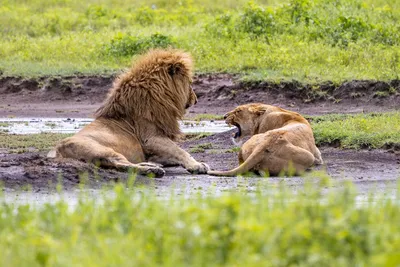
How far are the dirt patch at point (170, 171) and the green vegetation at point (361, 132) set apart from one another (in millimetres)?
181

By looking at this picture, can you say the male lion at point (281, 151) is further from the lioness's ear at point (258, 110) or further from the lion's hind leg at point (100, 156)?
the lion's hind leg at point (100, 156)

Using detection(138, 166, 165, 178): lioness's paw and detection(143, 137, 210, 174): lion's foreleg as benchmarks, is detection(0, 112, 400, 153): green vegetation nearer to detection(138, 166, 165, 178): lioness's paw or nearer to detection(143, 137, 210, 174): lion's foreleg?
detection(143, 137, 210, 174): lion's foreleg

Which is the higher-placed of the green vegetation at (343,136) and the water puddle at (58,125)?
the green vegetation at (343,136)

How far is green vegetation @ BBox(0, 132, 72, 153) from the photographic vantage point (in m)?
10.7

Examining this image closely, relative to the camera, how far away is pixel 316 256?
4023 millimetres

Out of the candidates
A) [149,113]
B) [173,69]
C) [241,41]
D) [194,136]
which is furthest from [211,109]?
[149,113]

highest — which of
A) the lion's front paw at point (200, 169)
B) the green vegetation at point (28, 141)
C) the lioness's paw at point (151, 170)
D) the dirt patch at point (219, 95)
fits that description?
the lioness's paw at point (151, 170)

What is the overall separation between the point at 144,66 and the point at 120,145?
883 millimetres

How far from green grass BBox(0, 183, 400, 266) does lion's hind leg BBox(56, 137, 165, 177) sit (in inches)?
134

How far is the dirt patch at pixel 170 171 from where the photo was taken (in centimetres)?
776

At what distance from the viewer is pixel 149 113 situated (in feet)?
30.2

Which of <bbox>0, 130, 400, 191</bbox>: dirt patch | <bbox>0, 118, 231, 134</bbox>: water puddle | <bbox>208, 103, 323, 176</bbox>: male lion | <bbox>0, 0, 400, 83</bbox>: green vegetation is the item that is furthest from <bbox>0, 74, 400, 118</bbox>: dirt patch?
<bbox>208, 103, 323, 176</bbox>: male lion

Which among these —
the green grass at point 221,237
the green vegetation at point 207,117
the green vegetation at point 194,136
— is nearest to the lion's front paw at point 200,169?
the green vegetation at point 194,136

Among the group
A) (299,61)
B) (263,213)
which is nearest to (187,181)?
(263,213)
